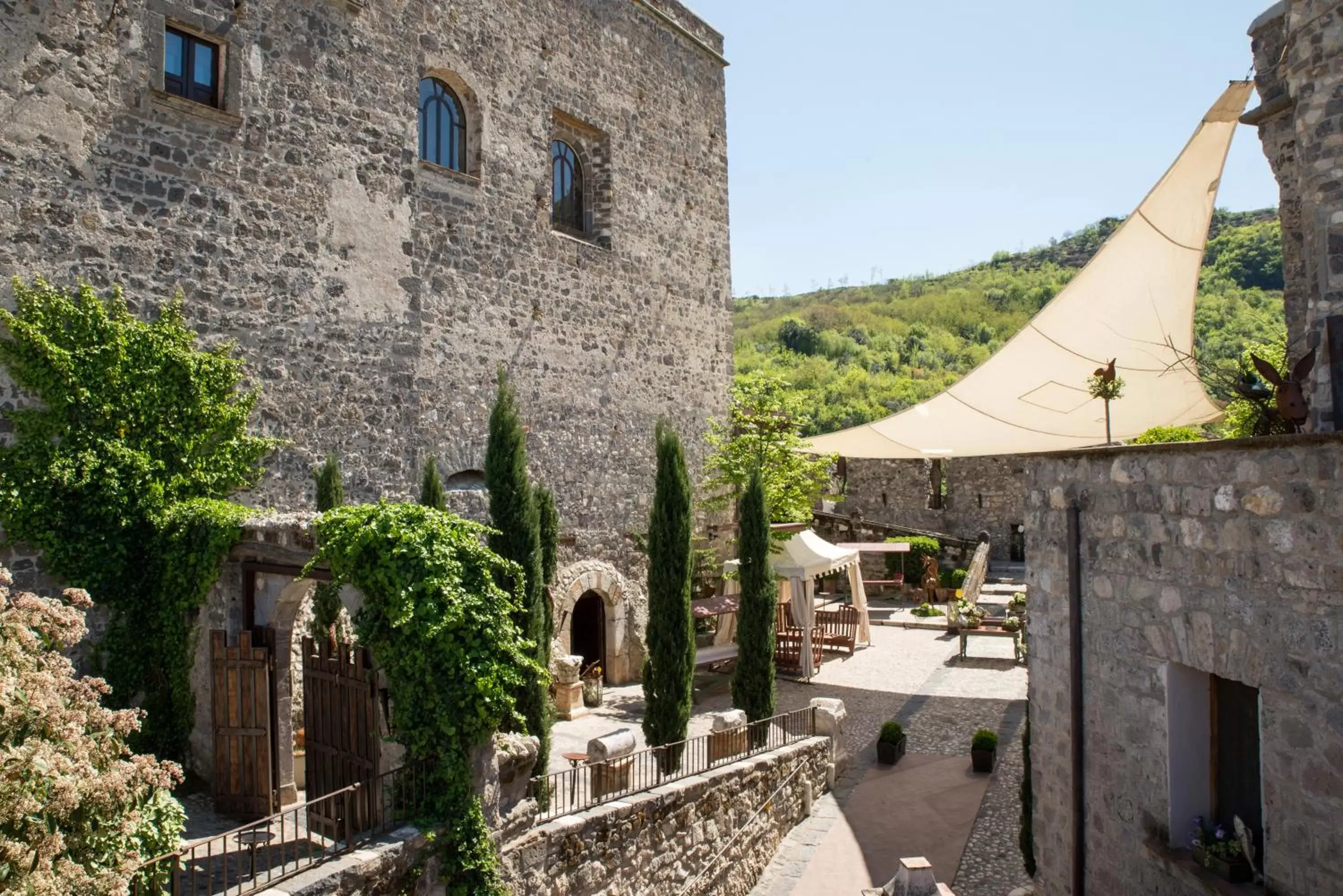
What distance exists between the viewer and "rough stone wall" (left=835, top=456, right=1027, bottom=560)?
26.9 m

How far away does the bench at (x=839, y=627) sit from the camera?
1678cm

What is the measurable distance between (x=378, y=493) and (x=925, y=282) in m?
61.0

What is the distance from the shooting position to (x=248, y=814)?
7.70 metres

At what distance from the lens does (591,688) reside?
42.9 feet

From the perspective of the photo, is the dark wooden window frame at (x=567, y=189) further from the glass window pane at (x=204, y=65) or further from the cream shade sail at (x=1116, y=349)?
the cream shade sail at (x=1116, y=349)

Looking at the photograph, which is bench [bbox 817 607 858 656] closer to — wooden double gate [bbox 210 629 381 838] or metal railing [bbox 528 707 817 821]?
metal railing [bbox 528 707 817 821]

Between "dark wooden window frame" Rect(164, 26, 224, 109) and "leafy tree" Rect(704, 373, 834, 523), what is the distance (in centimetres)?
933

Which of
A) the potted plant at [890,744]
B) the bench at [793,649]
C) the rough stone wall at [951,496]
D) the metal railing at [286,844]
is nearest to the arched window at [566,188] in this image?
the bench at [793,649]

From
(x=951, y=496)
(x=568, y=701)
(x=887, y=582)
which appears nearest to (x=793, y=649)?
(x=568, y=701)

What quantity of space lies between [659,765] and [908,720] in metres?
5.53

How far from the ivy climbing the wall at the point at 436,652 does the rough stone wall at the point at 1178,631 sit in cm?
368

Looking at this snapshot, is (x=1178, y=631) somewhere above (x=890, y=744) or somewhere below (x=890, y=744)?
above

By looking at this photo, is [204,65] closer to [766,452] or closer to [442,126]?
[442,126]

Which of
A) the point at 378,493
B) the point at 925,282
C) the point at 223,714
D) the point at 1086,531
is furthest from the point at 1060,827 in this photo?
the point at 925,282
